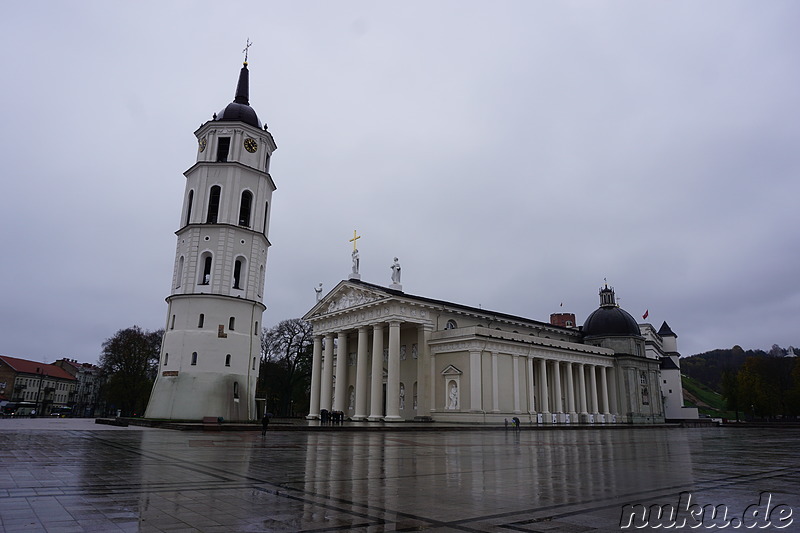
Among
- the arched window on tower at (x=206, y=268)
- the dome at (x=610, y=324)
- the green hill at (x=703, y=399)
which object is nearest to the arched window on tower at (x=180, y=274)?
the arched window on tower at (x=206, y=268)

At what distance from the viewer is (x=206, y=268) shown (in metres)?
41.2

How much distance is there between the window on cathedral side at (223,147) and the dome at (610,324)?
51909 millimetres

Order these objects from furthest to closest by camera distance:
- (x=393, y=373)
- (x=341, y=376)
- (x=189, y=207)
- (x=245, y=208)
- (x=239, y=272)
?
1. (x=341, y=376)
2. (x=393, y=373)
3. (x=189, y=207)
4. (x=245, y=208)
5. (x=239, y=272)

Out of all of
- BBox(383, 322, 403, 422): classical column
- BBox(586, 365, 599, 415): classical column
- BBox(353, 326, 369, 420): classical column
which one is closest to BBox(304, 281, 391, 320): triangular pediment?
BBox(353, 326, 369, 420): classical column

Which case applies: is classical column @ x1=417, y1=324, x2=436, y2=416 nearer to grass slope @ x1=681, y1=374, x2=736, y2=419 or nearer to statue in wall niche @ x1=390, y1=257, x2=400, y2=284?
statue in wall niche @ x1=390, y1=257, x2=400, y2=284

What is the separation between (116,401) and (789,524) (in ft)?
237

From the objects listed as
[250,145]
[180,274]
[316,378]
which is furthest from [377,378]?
[250,145]

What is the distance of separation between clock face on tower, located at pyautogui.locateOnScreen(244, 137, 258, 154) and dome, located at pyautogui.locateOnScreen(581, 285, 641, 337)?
164 ft

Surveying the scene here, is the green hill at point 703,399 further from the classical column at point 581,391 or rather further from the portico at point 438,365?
the portico at point 438,365

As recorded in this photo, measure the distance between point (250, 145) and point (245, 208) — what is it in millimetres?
5633

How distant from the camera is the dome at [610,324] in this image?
69.2 meters

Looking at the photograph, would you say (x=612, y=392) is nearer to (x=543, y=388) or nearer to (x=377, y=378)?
(x=543, y=388)

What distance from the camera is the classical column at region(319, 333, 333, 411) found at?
5578cm

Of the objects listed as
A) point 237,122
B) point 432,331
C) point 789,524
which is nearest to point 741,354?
point 432,331
